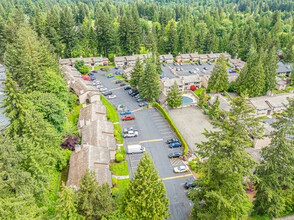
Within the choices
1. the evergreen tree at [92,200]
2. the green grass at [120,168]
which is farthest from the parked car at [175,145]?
the evergreen tree at [92,200]

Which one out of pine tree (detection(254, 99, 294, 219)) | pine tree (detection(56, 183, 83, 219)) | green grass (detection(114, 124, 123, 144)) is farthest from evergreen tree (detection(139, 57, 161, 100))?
pine tree (detection(56, 183, 83, 219))

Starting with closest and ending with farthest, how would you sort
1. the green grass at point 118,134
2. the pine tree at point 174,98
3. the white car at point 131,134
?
the green grass at point 118,134 → the white car at point 131,134 → the pine tree at point 174,98

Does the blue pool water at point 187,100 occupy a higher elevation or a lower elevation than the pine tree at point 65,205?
lower

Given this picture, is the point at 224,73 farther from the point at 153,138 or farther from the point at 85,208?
the point at 85,208

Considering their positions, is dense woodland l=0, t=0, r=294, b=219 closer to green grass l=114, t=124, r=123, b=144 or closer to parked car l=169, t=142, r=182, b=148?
parked car l=169, t=142, r=182, b=148

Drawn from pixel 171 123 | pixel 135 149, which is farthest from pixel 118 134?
pixel 171 123

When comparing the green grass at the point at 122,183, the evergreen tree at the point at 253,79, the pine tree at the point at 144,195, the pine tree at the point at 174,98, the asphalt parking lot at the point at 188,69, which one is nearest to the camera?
the pine tree at the point at 144,195

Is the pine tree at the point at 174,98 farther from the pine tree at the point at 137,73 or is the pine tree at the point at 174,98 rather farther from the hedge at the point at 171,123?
the pine tree at the point at 137,73

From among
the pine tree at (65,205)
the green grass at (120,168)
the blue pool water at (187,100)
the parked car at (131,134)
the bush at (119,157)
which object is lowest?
the blue pool water at (187,100)
